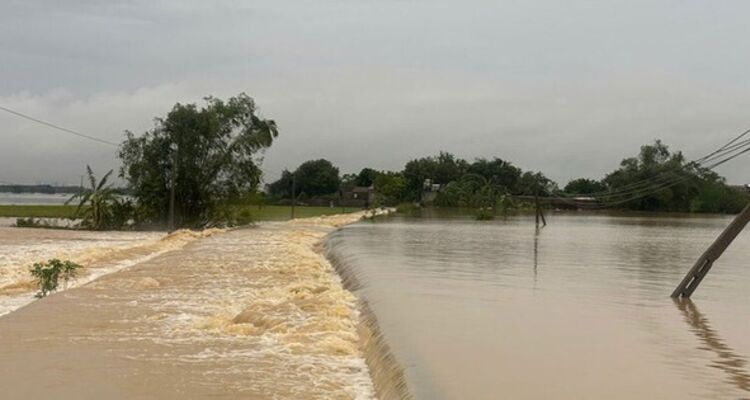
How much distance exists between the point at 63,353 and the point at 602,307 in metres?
7.76

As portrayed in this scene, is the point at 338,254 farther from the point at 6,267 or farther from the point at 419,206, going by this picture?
the point at 419,206

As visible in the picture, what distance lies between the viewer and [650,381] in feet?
27.3

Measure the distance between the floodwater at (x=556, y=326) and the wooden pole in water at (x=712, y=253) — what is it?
353 mm

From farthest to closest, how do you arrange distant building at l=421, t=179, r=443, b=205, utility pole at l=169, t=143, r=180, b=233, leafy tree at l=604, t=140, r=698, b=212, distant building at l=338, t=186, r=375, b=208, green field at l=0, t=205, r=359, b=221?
distant building at l=338, t=186, r=375, b=208 < distant building at l=421, t=179, r=443, b=205 < leafy tree at l=604, t=140, r=698, b=212 < green field at l=0, t=205, r=359, b=221 < utility pole at l=169, t=143, r=180, b=233

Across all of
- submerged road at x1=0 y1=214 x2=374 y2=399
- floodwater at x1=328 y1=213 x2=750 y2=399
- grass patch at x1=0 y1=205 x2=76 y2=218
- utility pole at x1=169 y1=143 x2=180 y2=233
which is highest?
utility pole at x1=169 y1=143 x2=180 y2=233

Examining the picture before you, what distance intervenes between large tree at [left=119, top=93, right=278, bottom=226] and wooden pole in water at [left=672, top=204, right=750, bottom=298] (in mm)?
36726

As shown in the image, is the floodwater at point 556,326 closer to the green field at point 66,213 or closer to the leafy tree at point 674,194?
the green field at point 66,213

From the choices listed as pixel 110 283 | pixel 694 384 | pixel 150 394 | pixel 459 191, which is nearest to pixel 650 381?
pixel 694 384

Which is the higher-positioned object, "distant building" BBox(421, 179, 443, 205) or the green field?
"distant building" BBox(421, 179, 443, 205)

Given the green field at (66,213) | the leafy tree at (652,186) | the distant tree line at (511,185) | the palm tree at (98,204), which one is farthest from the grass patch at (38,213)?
the leafy tree at (652,186)

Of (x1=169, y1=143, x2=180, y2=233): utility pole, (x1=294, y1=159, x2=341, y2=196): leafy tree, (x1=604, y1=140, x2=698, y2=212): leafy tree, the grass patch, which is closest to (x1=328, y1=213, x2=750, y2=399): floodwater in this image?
(x1=169, y1=143, x2=180, y2=233): utility pole

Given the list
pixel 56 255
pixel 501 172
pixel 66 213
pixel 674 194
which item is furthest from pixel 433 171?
pixel 56 255

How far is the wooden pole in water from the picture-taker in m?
14.5

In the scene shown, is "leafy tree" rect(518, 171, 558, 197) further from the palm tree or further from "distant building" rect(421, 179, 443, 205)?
the palm tree
